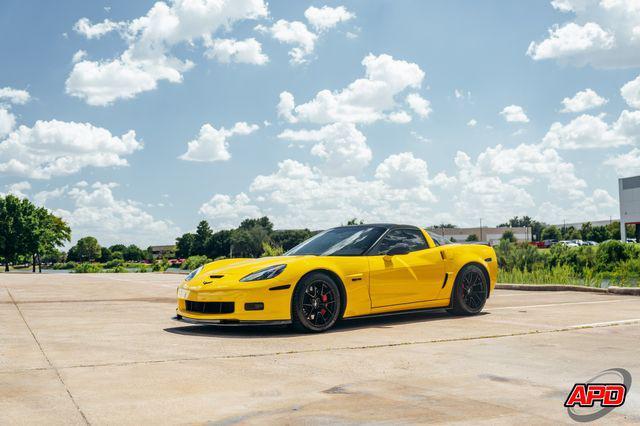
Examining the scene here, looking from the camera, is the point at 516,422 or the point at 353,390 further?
the point at 353,390

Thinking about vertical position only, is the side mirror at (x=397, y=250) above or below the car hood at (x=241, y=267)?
above

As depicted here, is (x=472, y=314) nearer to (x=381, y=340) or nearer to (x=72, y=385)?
(x=381, y=340)

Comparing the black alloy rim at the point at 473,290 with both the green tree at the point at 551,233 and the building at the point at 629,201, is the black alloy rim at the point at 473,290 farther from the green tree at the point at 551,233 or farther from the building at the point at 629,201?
the green tree at the point at 551,233

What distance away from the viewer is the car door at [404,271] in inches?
316

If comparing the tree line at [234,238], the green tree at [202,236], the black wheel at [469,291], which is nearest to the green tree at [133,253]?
the tree line at [234,238]

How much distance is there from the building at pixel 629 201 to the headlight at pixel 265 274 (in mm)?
86178

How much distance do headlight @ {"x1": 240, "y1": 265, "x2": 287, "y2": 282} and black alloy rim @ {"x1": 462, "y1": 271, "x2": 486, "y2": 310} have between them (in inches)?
118

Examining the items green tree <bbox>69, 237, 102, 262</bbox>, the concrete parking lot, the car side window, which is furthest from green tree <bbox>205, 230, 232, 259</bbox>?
the concrete parking lot

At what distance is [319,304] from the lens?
24.3ft

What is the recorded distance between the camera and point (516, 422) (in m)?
3.55

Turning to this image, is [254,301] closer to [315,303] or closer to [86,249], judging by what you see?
[315,303]

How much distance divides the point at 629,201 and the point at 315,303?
88.9 metres

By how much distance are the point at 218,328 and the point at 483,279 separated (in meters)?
3.86

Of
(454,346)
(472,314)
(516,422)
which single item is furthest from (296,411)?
(472,314)
